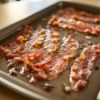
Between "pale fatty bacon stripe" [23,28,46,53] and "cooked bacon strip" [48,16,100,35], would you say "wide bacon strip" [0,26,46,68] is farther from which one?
"cooked bacon strip" [48,16,100,35]

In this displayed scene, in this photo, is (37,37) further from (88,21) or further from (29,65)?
(88,21)

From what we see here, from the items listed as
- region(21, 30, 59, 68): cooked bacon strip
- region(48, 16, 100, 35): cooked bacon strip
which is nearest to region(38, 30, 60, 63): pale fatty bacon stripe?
region(21, 30, 59, 68): cooked bacon strip

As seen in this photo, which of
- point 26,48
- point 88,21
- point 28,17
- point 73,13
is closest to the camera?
point 26,48

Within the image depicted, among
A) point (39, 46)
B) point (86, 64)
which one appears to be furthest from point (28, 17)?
point (86, 64)

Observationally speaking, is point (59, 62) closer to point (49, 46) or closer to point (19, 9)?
point (49, 46)

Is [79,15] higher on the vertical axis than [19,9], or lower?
lower

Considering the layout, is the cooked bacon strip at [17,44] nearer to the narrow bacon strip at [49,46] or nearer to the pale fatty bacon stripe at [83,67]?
the narrow bacon strip at [49,46]

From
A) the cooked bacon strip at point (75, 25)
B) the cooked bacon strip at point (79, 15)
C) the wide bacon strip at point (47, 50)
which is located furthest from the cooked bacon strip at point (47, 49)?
the cooked bacon strip at point (79, 15)

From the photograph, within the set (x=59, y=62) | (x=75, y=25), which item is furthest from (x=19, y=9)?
(x=59, y=62)
